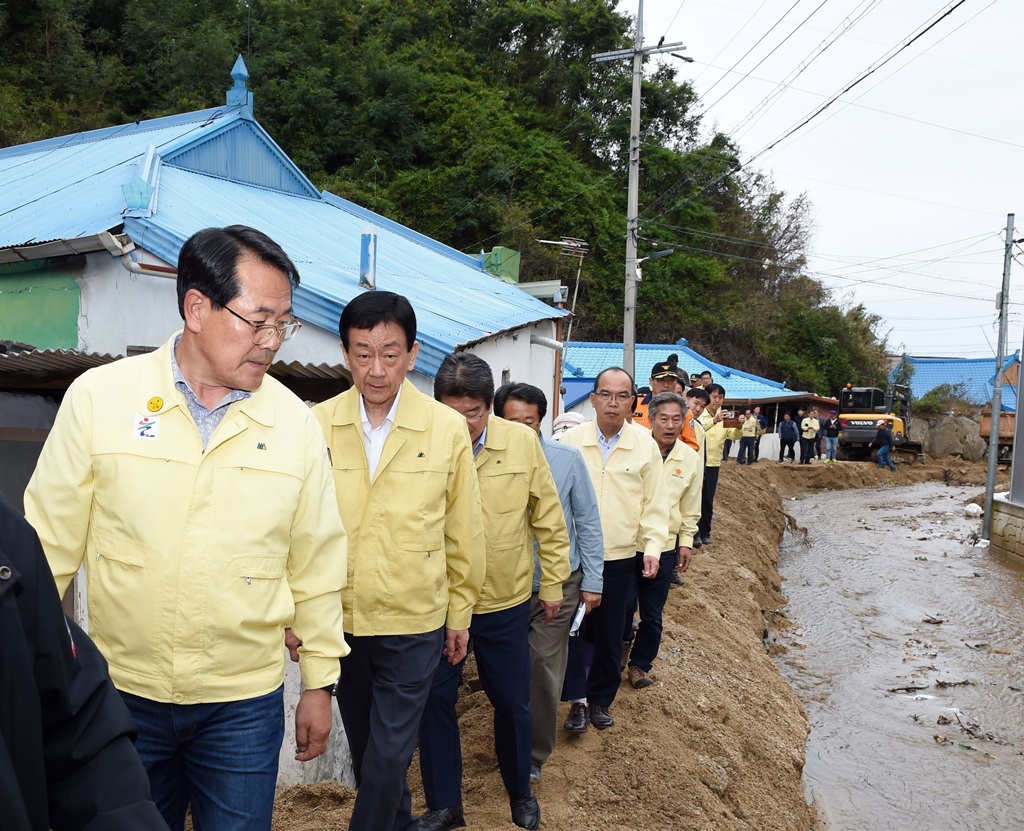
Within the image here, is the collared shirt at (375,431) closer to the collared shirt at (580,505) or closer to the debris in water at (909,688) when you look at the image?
the collared shirt at (580,505)

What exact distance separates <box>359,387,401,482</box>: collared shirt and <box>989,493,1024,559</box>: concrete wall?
51.6 feet

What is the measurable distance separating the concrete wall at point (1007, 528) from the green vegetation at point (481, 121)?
12480 millimetres

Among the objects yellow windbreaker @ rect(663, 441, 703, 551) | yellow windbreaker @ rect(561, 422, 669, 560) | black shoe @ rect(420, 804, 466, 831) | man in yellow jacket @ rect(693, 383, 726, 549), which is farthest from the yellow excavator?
black shoe @ rect(420, 804, 466, 831)

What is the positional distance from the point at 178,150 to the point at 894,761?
30.0 feet

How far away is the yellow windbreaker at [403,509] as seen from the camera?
3.22m

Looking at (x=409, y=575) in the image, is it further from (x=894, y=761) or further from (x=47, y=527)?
(x=894, y=761)

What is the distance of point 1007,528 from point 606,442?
13992 millimetres

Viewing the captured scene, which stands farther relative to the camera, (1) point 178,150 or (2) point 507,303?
(2) point 507,303

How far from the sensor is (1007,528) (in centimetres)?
1638

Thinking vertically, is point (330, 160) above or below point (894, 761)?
above

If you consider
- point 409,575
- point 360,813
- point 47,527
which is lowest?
point 360,813

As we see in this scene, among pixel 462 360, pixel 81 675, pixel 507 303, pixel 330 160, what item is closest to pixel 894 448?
pixel 330 160

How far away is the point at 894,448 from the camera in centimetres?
3325

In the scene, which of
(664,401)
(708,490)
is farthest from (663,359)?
(664,401)
